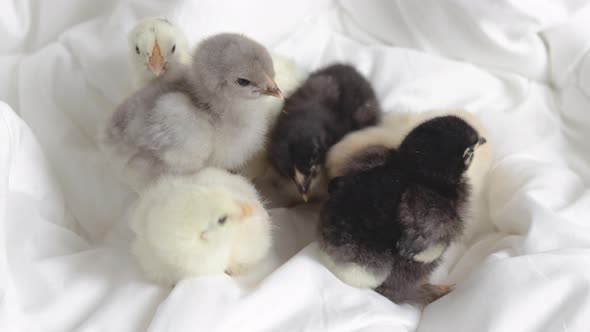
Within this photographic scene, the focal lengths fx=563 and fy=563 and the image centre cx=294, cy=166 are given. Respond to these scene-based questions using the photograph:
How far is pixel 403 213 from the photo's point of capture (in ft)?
3.34

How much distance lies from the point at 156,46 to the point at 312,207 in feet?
1.73

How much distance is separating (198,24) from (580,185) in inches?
39.5

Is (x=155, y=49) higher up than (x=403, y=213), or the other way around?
(x=155, y=49)

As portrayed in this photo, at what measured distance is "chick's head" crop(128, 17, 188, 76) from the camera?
1243 mm

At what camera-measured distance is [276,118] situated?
1.35 m

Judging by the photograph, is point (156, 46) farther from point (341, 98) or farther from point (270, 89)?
point (341, 98)

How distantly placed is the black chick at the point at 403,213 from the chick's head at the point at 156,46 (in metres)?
0.50

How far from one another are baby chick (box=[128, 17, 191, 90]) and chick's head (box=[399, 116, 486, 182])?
561 mm

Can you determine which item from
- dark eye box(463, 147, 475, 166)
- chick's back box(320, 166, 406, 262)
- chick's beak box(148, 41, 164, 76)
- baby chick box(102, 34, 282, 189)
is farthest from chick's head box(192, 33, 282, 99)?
dark eye box(463, 147, 475, 166)

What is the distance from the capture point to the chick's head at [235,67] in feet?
3.58

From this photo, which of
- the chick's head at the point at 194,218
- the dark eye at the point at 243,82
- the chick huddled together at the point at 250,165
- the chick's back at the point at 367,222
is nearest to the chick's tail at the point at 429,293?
the chick huddled together at the point at 250,165

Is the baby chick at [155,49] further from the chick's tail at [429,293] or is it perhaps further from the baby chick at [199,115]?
the chick's tail at [429,293]

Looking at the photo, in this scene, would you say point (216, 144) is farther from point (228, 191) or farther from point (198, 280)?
point (198, 280)

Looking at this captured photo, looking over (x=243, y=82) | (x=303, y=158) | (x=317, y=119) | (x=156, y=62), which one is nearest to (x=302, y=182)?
(x=303, y=158)
